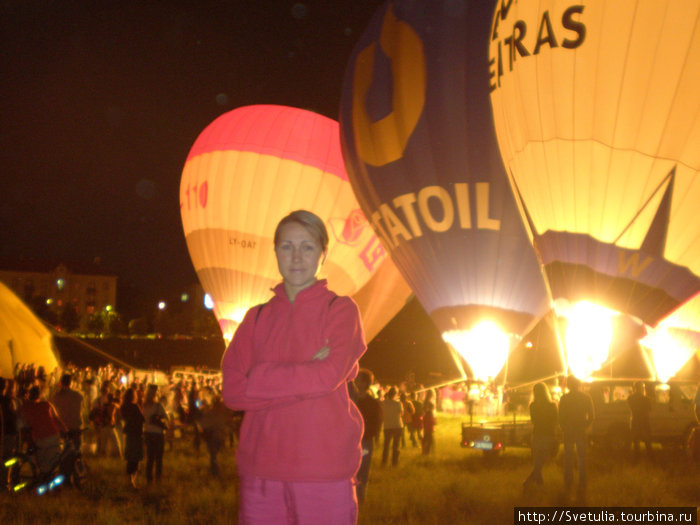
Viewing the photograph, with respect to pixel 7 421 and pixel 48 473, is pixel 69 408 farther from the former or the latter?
pixel 7 421

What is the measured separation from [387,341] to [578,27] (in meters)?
45.2

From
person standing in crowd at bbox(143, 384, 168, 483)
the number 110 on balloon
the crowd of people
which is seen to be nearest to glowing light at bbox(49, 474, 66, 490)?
the crowd of people

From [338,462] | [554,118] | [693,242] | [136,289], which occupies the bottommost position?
[338,462]

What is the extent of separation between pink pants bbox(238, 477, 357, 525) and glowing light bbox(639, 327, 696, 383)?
34.1 ft

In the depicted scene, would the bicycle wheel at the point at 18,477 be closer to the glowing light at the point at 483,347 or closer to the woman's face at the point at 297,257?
the woman's face at the point at 297,257

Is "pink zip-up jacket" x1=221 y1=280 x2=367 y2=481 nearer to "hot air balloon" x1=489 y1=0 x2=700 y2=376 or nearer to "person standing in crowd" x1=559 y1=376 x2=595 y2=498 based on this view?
"person standing in crowd" x1=559 y1=376 x2=595 y2=498

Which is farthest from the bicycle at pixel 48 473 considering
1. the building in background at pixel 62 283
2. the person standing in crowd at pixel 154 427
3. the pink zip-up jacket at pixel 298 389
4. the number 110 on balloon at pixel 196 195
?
the building in background at pixel 62 283

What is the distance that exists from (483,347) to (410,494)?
4.57 m

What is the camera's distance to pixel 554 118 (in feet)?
33.3

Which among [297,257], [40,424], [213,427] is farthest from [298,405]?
[213,427]

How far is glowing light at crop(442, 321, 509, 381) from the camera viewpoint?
40.0 ft

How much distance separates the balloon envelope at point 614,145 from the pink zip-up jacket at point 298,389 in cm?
814

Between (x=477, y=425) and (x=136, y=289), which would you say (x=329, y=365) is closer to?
(x=477, y=425)

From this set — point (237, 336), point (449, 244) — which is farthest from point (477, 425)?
point (237, 336)
